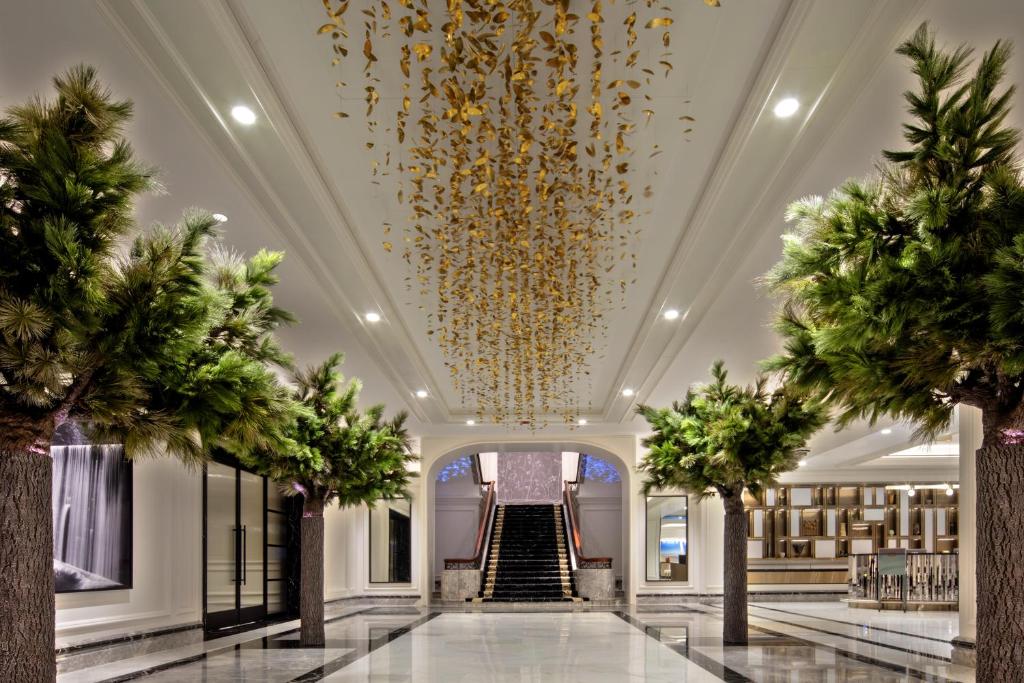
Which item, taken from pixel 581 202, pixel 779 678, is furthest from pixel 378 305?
pixel 779 678

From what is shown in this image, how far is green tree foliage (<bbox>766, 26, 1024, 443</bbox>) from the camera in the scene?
12.5 ft

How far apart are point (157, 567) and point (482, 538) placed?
1431 cm

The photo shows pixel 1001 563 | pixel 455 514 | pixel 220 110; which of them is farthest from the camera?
pixel 455 514

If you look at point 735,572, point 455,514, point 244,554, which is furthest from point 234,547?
point 455,514

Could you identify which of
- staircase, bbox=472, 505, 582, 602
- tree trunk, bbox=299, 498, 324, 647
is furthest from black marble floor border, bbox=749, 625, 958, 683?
staircase, bbox=472, 505, 582, 602

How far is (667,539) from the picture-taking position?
2008cm

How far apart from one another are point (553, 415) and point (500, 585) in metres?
5.90

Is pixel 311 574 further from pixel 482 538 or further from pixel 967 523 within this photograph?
pixel 482 538

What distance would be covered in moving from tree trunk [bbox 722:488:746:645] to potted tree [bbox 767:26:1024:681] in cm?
618

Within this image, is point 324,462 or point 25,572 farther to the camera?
point 324,462

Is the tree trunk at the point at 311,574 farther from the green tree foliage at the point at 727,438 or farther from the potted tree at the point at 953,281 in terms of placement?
the potted tree at the point at 953,281

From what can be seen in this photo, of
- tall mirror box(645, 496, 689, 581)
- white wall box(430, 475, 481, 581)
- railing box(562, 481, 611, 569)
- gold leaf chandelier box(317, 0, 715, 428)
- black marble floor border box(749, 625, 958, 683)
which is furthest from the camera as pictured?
white wall box(430, 475, 481, 581)

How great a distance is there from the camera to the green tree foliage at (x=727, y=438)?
945 centimetres

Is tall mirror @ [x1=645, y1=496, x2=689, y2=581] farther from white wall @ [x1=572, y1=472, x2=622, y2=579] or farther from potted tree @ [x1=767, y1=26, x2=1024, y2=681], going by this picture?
potted tree @ [x1=767, y1=26, x2=1024, y2=681]
